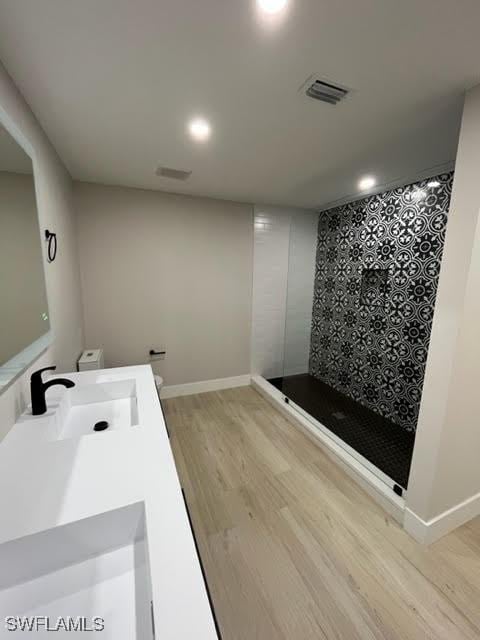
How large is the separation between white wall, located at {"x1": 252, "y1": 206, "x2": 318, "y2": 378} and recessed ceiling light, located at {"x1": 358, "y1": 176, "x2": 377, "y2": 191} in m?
0.94

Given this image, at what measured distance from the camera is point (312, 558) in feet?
4.59

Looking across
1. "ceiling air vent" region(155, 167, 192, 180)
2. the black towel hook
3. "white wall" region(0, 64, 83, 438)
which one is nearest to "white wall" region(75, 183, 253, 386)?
"white wall" region(0, 64, 83, 438)

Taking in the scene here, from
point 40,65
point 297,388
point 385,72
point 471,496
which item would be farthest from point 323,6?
point 297,388

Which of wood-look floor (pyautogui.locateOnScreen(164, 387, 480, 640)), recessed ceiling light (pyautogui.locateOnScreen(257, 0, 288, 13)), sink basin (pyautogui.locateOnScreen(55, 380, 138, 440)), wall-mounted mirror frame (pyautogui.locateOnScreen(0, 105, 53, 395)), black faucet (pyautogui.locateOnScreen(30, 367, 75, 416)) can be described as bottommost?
wood-look floor (pyautogui.locateOnScreen(164, 387, 480, 640))

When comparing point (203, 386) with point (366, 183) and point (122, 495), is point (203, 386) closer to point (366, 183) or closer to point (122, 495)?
point (122, 495)

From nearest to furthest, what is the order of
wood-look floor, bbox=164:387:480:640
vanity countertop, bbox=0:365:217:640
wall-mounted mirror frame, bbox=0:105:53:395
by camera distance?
vanity countertop, bbox=0:365:217:640 < wall-mounted mirror frame, bbox=0:105:53:395 < wood-look floor, bbox=164:387:480:640

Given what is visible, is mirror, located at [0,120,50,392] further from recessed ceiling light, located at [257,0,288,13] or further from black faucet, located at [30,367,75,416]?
recessed ceiling light, located at [257,0,288,13]

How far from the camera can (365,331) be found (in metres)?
2.88

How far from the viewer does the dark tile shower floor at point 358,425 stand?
2.08m

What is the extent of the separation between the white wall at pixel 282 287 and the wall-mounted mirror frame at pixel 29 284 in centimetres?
231

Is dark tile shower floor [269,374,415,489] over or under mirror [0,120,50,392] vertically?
under

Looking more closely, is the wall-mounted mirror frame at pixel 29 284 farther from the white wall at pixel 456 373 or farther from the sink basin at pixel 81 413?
the white wall at pixel 456 373

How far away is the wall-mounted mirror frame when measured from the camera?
101 cm

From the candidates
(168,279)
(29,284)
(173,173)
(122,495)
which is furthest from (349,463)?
(173,173)
